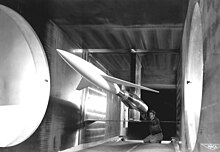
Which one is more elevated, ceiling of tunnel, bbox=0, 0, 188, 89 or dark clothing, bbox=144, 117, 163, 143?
ceiling of tunnel, bbox=0, 0, 188, 89

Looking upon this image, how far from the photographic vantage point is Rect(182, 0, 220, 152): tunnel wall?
2328 millimetres

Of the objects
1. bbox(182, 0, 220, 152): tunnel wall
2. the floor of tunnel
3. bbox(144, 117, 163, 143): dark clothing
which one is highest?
bbox(182, 0, 220, 152): tunnel wall

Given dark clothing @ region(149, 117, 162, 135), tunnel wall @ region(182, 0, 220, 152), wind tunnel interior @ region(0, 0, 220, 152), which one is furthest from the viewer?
dark clothing @ region(149, 117, 162, 135)

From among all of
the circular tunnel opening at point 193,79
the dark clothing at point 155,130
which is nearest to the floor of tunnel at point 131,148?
the dark clothing at point 155,130

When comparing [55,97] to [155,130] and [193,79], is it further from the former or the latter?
[155,130]

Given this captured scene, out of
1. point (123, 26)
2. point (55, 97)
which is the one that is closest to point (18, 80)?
point (55, 97)

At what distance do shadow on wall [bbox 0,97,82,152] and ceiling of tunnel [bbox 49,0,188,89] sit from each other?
1.74 metres

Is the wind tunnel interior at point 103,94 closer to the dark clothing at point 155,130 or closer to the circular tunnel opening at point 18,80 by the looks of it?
the circular tunnel opening at point 18,80

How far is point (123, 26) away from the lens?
21.3 ft

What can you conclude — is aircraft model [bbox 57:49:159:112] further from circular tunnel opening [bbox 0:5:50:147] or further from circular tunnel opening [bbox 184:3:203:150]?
circular tunnel opening [bbox 184:3:203:150]

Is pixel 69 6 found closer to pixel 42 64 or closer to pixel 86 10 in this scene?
pixel 86 10

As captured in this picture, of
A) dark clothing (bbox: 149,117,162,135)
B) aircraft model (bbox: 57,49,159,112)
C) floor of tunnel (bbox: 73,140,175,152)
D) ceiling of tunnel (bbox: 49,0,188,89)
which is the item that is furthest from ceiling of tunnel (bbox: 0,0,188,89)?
floor of tunnel (bbox: 73,140,175,152)

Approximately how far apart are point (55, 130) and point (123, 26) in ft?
8.88

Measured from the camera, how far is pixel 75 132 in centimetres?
755
